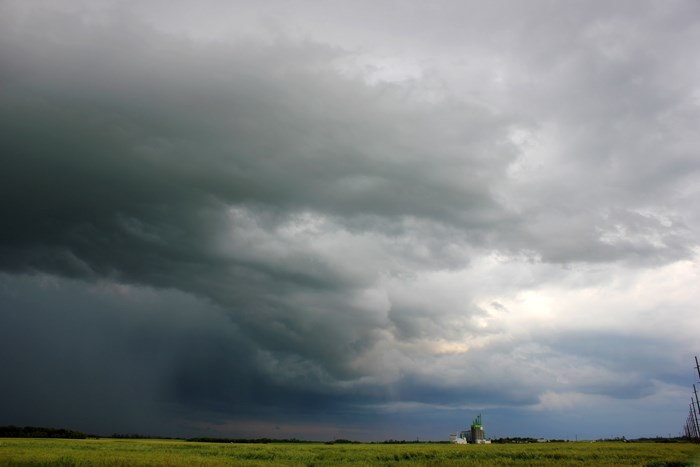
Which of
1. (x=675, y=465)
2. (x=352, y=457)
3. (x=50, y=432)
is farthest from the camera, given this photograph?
(x=50, y=432)

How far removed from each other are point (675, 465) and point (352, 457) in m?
44.8

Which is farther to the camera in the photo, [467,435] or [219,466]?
[467,435]

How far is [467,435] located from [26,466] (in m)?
159

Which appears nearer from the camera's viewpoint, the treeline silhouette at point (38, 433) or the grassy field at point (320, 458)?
the grassy field at point (320, 458)

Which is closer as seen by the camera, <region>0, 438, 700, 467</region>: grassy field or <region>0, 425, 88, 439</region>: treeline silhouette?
<region>0, 438, 700, 467</region>: grassy field

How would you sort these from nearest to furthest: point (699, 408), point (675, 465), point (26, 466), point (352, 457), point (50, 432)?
point (26, 466) → point (675, 465) → point (352, 457) → point (699, 408) → point (50, 432)

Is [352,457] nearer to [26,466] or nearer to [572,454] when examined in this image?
[572,454]

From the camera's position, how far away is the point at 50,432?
171625 mm

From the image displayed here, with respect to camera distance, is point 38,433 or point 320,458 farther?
point 38,433

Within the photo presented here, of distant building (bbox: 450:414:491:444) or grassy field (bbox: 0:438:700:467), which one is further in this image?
distant building (bbox: 450:414:491:444)

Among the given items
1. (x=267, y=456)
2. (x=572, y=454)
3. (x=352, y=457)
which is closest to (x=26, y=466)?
(x=267, y=456)

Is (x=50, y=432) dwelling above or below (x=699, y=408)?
below

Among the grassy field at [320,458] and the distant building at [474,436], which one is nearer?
the grassy field at [320,458]

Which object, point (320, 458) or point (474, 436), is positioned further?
point (474, 436)
